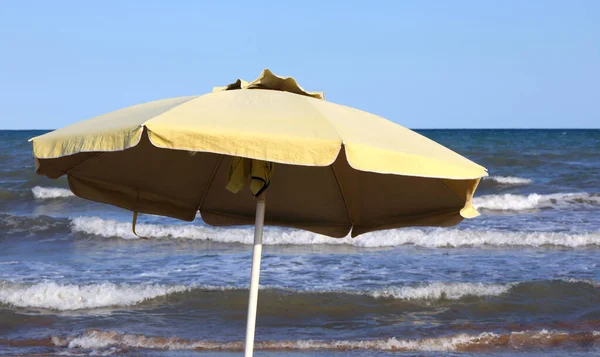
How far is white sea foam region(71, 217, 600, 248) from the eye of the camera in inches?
571

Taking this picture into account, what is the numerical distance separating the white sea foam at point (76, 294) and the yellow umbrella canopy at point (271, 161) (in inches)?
192

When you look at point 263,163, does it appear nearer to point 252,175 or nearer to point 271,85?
point 252,175

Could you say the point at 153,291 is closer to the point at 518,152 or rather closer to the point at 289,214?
the point at 289,214

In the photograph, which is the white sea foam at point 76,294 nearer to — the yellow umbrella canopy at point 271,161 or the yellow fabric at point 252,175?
the yellow umbrella canopy at point 271,161

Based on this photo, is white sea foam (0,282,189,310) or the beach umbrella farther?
white sea foam (0,282,189,310)

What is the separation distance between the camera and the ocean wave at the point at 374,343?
7773 millimetres

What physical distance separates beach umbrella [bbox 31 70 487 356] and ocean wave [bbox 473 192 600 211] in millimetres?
15725

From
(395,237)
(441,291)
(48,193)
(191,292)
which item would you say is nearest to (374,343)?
(441,291)

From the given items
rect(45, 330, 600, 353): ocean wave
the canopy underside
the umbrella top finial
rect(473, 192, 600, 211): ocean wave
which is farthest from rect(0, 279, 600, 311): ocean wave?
rect(473, 192, 600, 211): ocean wave

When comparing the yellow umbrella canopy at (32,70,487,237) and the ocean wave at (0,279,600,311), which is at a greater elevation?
the yellow umbrella canopy at (32,70,487,237)

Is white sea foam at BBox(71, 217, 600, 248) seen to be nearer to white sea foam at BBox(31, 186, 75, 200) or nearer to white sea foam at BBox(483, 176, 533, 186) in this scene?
white sea foam at BBox(31, 186, 75, 200)

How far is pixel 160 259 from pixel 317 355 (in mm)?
6006

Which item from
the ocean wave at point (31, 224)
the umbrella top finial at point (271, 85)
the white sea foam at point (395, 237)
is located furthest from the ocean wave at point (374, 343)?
the ocean wave at point (31, 224)

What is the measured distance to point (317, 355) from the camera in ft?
24.6
